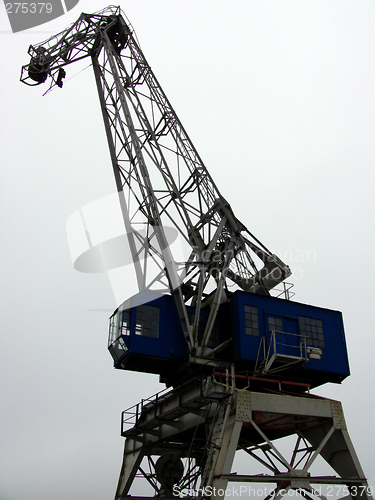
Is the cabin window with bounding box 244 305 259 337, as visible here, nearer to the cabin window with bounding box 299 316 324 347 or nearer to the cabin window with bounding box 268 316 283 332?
the cabin window with bounding box 268 316 283 332

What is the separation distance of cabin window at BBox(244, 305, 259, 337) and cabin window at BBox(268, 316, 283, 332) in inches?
25.9

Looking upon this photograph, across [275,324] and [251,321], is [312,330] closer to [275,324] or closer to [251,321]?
[275,324]

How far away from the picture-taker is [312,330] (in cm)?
2412

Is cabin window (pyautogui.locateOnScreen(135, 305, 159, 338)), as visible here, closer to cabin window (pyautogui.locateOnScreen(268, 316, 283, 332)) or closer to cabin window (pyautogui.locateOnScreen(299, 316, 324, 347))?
cabin window (pyautogui.locateOnScreen(268, 316, 283, 332))

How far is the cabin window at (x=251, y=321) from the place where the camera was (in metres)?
22.6

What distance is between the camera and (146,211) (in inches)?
1012

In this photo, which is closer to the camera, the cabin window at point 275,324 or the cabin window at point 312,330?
the cabin window at point 275,324

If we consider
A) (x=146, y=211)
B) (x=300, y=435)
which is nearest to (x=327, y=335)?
(x=300, y=435)

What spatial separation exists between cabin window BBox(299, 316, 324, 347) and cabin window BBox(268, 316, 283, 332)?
117 centimetres

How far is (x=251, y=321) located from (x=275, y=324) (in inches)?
49.0

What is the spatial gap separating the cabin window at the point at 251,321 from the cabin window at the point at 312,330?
2433mm

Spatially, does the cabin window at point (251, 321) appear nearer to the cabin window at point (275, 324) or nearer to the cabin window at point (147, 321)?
the cabin window at point (275, 324)

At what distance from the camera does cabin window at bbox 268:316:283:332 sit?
23094 mm

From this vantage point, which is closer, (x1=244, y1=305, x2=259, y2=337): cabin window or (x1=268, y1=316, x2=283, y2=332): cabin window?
(x1=244, y1=305, x2=259, y2=337): cabin window
